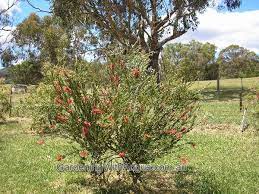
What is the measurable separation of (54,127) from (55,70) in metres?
0.93

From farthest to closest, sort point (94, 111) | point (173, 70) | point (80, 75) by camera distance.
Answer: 1. point (173, 70)
2. point (80, 75)
3. point (94, 111)

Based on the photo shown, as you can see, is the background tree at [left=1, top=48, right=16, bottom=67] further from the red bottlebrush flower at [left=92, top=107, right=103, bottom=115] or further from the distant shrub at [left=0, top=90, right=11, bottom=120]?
the red bottlebrush flower at [left=92, top=107, right=103, bottom=115]

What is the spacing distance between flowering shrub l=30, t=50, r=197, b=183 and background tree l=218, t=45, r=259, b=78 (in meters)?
53.4

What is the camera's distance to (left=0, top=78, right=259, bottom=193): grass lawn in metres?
7.52

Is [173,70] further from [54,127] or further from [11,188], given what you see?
[11,188]

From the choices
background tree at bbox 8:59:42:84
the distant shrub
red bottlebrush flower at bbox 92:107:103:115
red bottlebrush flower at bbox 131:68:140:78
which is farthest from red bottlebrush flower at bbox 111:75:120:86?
background tree at bbox 8:59:42:84

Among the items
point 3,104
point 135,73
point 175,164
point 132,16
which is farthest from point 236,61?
point 135,73

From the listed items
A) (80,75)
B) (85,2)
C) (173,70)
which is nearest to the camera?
(80,75)

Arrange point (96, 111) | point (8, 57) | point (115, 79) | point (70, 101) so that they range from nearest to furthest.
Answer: point (96, 111)
point (70, 101)
point (115, 79)
point (8, 57)

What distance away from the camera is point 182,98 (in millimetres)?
6965

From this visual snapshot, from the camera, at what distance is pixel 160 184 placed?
7.62 metres

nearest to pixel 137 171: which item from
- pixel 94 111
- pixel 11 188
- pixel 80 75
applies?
pixel 94 111

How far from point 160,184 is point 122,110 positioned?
77.3 inches

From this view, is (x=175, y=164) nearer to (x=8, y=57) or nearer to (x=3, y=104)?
(x=3, y=104)
